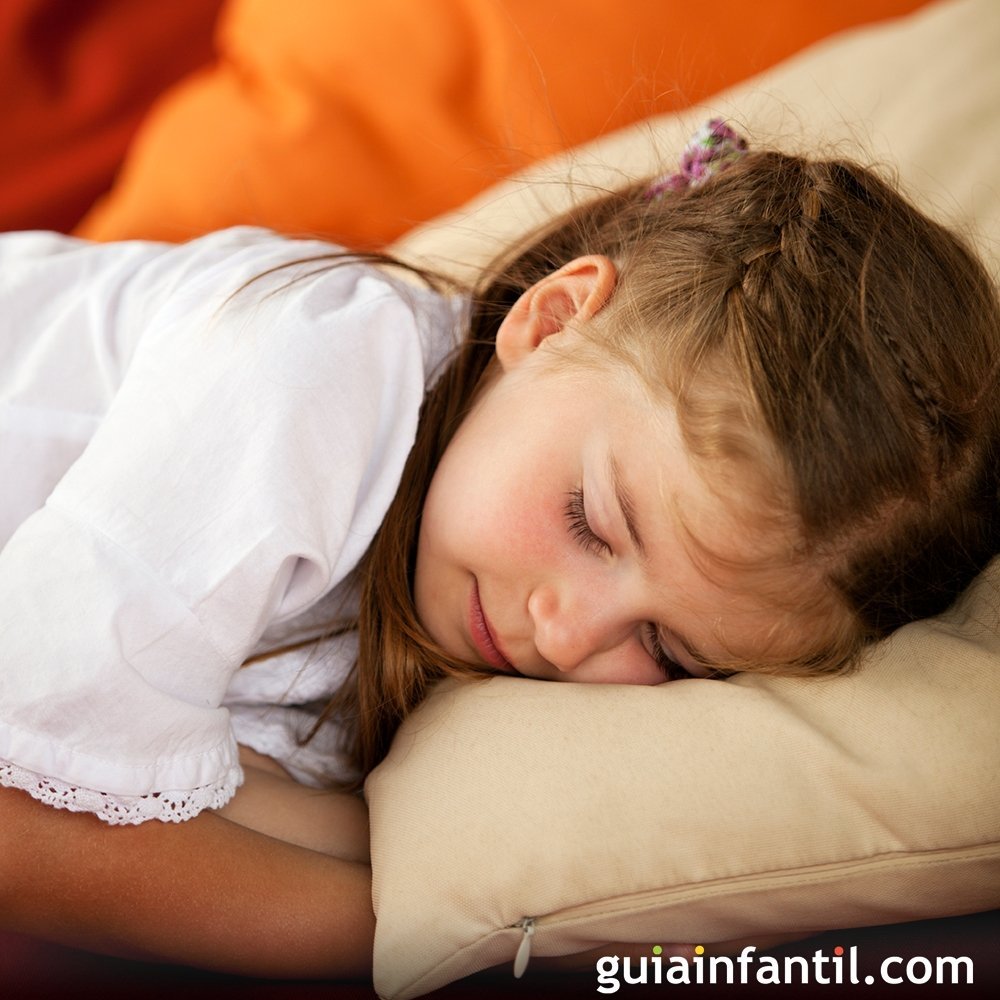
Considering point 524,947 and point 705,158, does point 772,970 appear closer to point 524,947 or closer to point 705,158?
point 524,947

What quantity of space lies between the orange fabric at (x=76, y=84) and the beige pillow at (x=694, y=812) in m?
1.02

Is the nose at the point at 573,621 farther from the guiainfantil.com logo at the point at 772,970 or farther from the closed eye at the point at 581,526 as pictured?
the guiainfantil.com logo at the point at 772,970

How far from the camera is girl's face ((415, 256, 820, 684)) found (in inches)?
31.3

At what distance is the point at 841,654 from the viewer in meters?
0.83

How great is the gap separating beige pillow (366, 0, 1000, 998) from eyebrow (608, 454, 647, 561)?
10 cm

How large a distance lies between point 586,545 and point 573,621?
6cm

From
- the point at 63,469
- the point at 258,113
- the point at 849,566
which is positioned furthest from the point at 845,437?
the point at 258,113

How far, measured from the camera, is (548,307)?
3.10ft

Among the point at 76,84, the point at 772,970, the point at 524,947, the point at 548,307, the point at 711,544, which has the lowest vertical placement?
the point at 772,970

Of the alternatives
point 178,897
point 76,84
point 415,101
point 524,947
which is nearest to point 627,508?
point 524,947

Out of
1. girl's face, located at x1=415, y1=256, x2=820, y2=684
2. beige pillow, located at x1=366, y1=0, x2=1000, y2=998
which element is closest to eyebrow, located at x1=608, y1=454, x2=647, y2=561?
girl's face, located at x1=415, y1=256, x2=820, y2=684

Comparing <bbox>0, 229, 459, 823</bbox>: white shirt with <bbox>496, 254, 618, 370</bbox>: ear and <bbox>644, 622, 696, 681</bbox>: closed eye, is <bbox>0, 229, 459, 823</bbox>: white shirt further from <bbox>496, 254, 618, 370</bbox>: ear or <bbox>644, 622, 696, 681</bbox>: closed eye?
<bbox>644, 622, 696, 681</bbox>: closed eye

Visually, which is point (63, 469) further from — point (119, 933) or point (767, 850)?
point (767, 850)

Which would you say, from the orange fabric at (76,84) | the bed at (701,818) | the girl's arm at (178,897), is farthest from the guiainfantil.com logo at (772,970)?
the orange fabric at (76,84)
